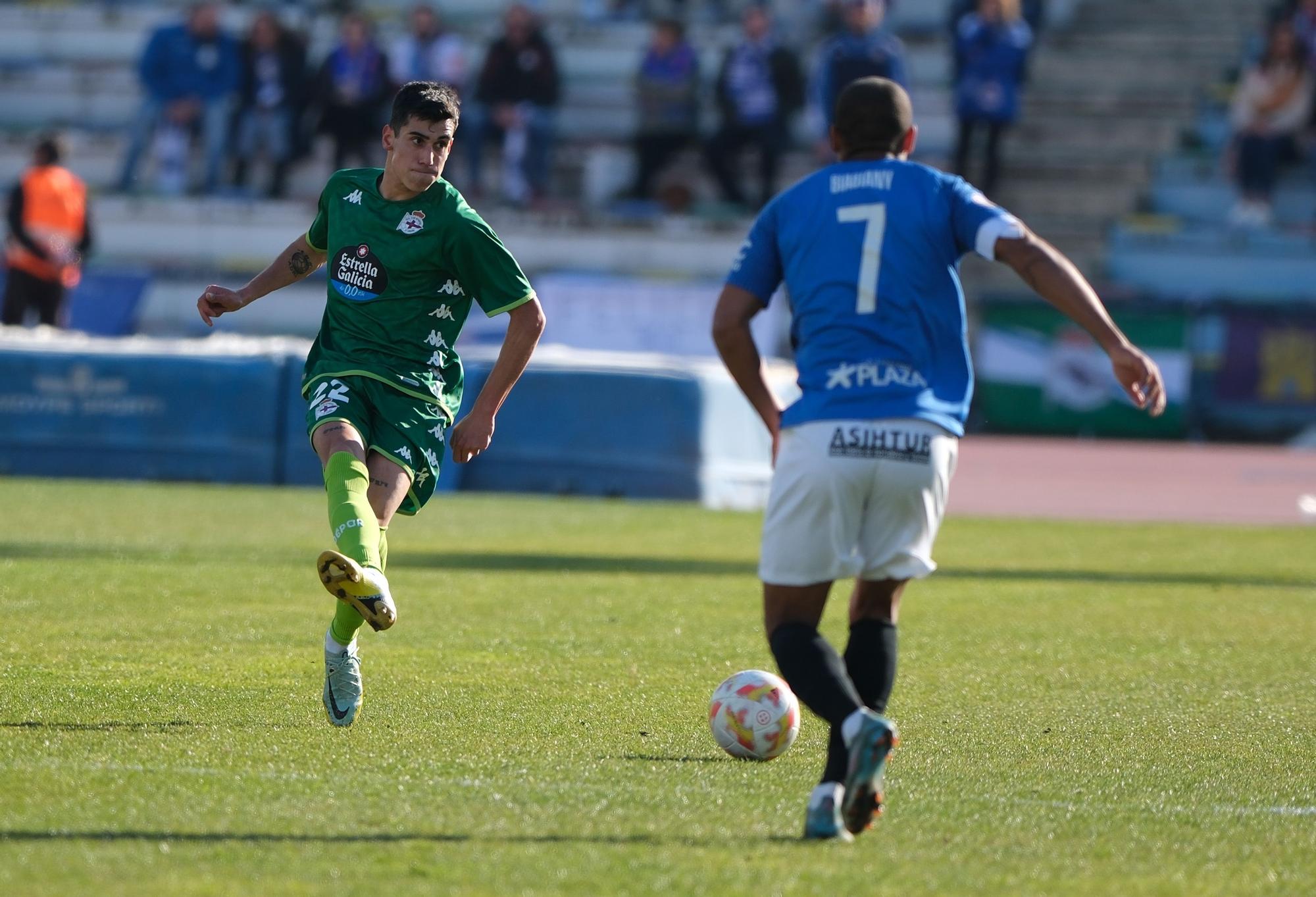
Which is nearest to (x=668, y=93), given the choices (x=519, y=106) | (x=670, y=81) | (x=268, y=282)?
(x=670, y=81)

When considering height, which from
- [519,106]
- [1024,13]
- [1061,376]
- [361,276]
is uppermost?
[1024,13]

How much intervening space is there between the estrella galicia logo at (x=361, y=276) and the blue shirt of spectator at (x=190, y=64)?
60.5 feet

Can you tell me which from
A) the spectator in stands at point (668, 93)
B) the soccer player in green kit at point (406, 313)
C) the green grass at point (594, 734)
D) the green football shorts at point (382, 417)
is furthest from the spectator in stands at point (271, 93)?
the green football shorts at point (382, 417)

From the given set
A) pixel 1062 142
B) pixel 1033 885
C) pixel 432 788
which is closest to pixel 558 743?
pixel 432 788

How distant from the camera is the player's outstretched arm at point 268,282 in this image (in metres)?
6.46

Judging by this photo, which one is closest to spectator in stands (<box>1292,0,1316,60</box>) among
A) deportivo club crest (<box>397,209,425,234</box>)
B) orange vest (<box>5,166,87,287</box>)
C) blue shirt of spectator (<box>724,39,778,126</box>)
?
blue shirt of spectator (<box>724,39,778,126</box>)

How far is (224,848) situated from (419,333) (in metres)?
2.39

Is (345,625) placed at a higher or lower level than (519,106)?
lower

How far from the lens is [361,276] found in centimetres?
626

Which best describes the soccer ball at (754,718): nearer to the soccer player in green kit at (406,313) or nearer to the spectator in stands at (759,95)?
the soccer player in green kit at (406,313)

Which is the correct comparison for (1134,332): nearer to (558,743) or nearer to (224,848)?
(558,743)

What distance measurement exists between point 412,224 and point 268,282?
622 mm

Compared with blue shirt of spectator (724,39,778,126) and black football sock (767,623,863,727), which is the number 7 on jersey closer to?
black football sock (767,623,863,727)

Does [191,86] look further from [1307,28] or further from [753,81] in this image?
[1307,28]
